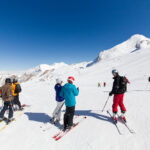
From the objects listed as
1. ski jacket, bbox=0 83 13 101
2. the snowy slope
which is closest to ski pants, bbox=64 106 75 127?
ski jacket, bbox=0 83 13 101

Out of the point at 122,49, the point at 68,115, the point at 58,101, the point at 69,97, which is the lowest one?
the point at 68,115

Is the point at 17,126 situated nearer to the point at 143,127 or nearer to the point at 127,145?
the point at 127,145

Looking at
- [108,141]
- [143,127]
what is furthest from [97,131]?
[143,127]

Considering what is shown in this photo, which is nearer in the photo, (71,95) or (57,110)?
(71,95)

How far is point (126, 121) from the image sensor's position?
14.0ft

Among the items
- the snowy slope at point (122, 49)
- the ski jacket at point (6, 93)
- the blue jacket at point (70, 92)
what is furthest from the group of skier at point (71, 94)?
the snowy slope at point (122, 49)

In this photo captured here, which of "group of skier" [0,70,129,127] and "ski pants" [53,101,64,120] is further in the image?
"ski pants" [53,101,64,120]

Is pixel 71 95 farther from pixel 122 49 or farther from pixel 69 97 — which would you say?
pixel 122 49

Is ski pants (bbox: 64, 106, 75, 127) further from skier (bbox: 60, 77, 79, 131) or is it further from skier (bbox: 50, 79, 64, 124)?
skier (bbox: 50, 79, 64, 124)

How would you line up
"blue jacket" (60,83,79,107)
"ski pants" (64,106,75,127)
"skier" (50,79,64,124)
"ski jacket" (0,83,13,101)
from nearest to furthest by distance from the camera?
"blue jacket" (60,83,79,107) < "ski pants" (64,106,75,127) < "skier" (50,79,64,124) < "ski jacket" (0,83,13,101)

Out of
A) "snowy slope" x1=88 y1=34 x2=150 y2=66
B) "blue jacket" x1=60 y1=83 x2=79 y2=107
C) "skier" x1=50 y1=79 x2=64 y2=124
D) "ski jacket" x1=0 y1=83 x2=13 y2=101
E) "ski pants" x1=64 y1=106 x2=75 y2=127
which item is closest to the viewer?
"blue jacket" x1=60 y1=83 x2=79 y2=107

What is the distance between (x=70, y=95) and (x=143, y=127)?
325cm

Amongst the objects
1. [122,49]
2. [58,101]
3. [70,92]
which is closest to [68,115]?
[58,101]

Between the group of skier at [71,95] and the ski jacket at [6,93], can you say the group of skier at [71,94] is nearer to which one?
the group of skier at [71,95]
